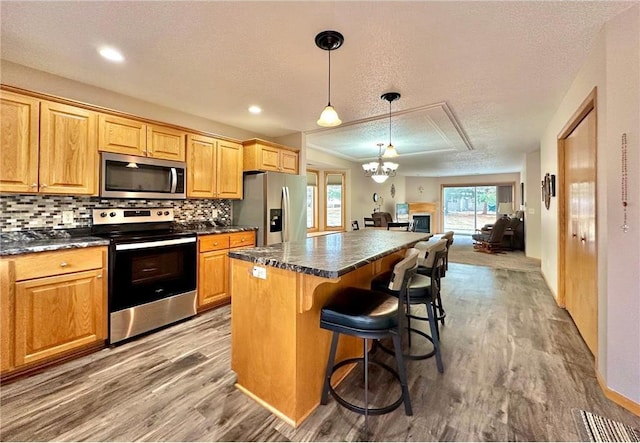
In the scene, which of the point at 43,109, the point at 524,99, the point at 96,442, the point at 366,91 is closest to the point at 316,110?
the point at 366,91

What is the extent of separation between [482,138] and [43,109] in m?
5.81

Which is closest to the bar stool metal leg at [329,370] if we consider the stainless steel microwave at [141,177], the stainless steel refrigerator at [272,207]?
the stainless steel refrigerator at [272,207]

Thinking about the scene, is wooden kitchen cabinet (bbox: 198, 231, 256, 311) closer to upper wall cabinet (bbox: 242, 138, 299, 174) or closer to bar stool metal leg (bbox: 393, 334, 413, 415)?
upper wall cabinet (bbox: 242, 138, 299, 174)

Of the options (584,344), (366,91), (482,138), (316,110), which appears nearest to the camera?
(584,344)

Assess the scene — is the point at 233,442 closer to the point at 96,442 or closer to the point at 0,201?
the point at 96,442

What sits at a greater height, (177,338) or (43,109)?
(43,109)

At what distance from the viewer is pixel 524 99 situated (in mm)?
3215

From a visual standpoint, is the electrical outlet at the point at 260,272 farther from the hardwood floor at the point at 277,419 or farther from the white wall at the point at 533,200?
the white wall at the point at 533,200

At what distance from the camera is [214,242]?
11.0 feet

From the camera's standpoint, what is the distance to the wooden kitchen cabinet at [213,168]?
3443 mm

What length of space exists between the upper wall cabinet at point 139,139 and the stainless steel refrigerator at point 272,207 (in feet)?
3.28

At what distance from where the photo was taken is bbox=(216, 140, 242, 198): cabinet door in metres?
3.74

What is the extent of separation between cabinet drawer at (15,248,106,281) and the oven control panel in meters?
0.57

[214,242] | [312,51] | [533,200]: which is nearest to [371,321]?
[312,51]
